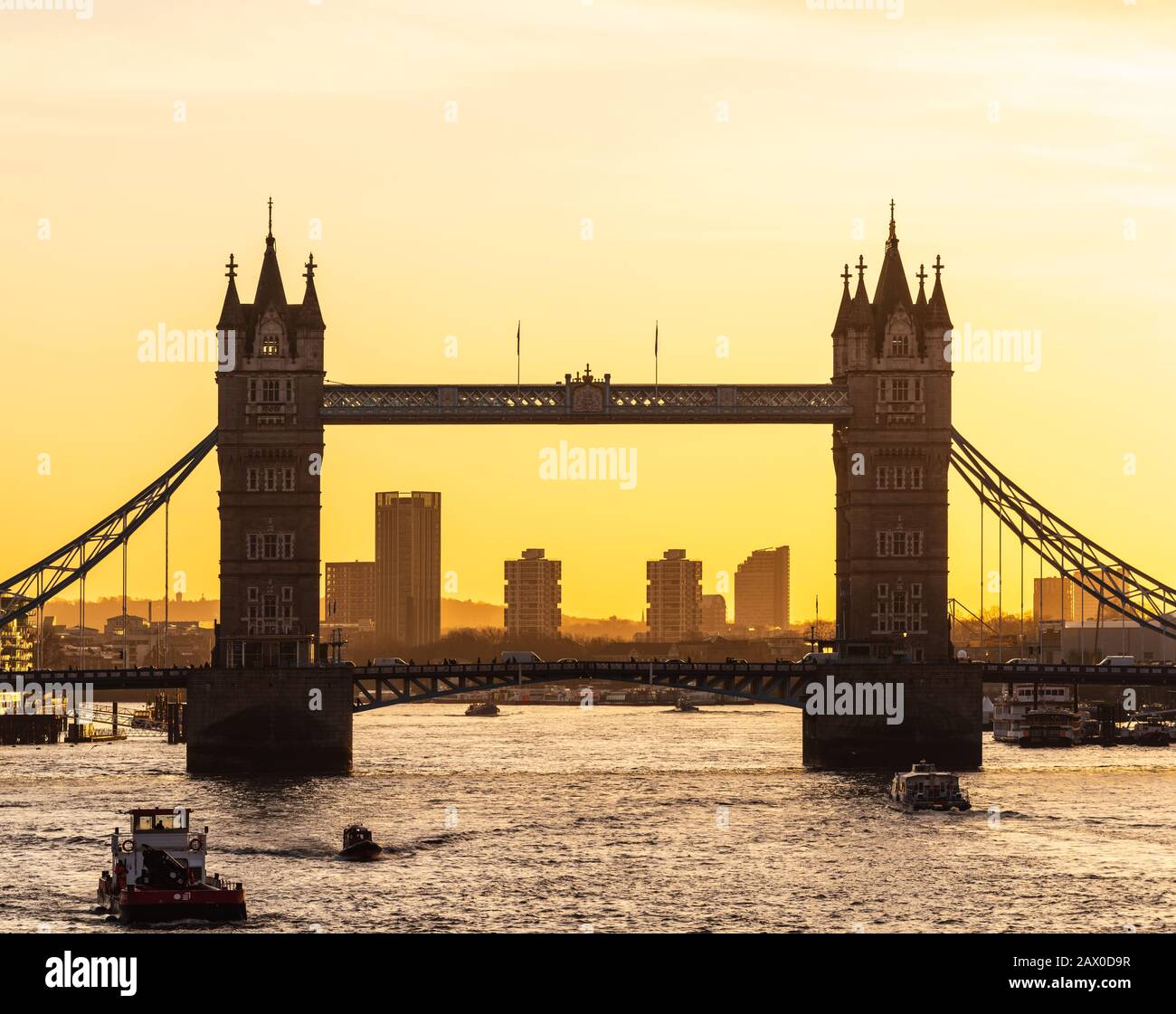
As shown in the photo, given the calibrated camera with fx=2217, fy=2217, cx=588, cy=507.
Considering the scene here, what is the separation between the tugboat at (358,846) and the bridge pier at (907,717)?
162 feet

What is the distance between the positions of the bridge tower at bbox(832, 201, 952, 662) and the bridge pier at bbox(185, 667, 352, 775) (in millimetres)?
33087

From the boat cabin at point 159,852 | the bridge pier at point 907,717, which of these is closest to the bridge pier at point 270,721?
the bridge pier at point 907,717

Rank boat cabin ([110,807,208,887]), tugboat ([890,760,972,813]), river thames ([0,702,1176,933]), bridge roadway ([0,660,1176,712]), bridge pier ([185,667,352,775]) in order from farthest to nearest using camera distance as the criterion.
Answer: bridge roadway ([0,660,1176,712]) < bridge pier ([185,667,352,775]) < tugboat ([890,760,972,813]) < boat cabin ([110,807,208,887]) < river thames ([0,702,1176,933])

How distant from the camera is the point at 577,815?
119 meters

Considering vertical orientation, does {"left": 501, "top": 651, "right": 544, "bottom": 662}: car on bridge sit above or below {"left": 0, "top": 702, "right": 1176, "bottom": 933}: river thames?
above

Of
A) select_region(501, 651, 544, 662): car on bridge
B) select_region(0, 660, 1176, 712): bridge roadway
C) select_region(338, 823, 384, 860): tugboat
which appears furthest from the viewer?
select_region(501, 651, 544, 662): car on bridge

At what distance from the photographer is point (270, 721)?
13638 cm

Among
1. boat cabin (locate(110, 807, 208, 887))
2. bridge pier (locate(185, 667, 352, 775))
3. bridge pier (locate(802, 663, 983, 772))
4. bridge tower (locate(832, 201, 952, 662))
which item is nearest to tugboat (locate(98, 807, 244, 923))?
boat cabin (locate(110, 807, 208, 887))

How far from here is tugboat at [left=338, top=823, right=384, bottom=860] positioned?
9725 cm

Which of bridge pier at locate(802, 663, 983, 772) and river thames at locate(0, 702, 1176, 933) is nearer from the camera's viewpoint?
river thames at locate(0, 702, 1176, 933)

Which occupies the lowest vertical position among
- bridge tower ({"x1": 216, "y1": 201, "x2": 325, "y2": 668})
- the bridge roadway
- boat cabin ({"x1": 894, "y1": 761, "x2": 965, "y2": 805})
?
boat cabin ({"x1": 894, "y1": 761, "x2": 965, "y2": 805})

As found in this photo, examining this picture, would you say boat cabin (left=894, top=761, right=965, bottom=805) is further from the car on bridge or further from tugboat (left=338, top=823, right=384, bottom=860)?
the car on bridge

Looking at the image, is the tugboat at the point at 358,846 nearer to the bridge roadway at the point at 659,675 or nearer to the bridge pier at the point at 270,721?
the bridge pier at the point at 270,721

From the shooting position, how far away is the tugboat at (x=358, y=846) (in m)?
97.2
